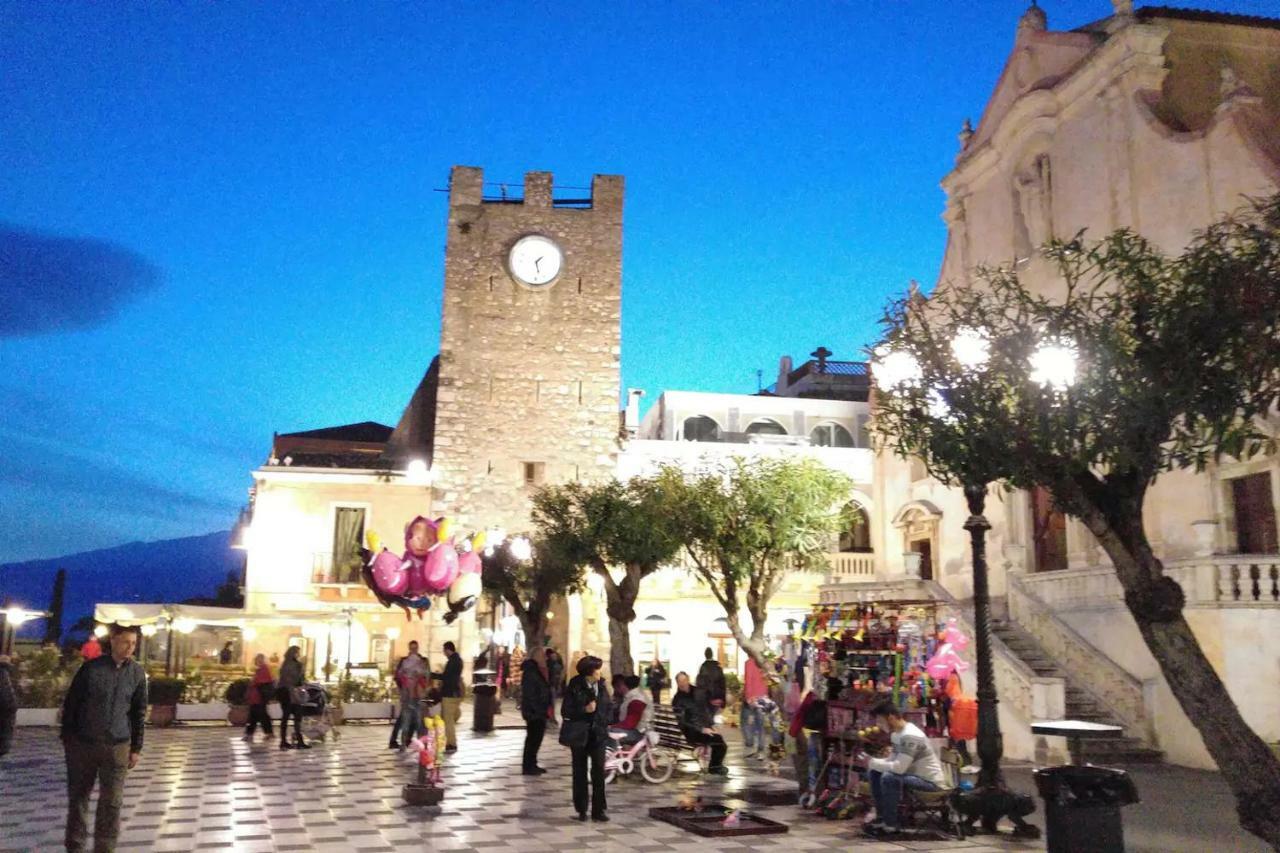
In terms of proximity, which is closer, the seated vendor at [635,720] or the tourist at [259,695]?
the seated vendor at [635,720]

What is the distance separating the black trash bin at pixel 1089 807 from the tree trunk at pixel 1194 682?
722 mm

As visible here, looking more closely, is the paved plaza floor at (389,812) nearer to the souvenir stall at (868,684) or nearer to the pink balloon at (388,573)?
the souvenir stall at (868,684)

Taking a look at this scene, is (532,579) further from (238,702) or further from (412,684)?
(412,684)

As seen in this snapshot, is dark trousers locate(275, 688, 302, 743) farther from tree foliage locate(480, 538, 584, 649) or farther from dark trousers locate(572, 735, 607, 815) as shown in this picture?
dark trousers locate(572, 735, 607, 815)

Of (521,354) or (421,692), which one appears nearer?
(421,692)

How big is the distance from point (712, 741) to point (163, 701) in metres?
12.0

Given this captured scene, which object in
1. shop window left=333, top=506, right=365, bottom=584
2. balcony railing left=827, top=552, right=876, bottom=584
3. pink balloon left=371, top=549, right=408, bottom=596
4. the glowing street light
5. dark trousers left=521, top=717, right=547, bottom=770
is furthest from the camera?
shop window left=333, top=506, right=365, bottom=584

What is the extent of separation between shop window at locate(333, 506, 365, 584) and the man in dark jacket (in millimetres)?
17357

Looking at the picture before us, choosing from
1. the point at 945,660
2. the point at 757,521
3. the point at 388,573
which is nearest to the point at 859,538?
the point at 757,521

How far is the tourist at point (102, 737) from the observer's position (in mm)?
7445

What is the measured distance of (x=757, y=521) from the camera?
18.0m

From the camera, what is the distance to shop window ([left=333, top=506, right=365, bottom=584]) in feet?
99.7

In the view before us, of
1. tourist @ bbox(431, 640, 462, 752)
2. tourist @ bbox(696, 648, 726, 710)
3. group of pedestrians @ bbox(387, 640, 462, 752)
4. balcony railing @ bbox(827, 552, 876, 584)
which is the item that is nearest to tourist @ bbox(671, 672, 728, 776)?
tourist @ bbox(696, 648, 726, 710)

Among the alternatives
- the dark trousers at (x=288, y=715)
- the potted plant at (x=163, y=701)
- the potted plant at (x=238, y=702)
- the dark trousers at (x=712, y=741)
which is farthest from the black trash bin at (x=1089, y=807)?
the potted plant at (x=163, y=701)
